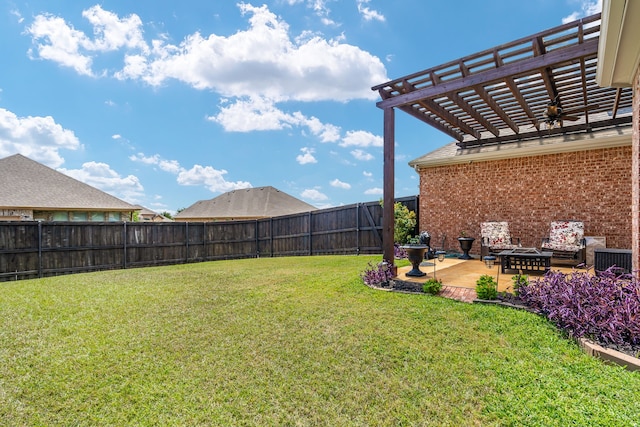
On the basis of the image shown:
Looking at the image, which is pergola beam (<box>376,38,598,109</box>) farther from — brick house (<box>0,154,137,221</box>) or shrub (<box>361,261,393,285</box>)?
brick house (<box>0,154,137,221</box>)

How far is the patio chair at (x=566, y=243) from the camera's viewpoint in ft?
24.6

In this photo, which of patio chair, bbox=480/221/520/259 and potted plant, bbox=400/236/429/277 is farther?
patio chair, bbox=480/221/520/259

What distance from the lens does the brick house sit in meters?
16.0

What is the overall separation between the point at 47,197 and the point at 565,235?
72.4 ft

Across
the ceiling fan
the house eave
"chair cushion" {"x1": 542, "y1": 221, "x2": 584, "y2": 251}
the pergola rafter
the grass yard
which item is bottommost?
the grass yard

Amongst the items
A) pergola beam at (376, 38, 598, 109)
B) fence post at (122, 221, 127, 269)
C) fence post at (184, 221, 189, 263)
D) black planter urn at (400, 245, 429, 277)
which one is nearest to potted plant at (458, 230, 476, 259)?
black planter urn at (400, 245, 429, 277)

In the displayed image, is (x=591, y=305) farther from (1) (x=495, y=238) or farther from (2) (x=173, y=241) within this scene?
(2) (x=173, y=241)

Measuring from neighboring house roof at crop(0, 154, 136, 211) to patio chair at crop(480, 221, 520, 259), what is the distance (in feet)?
61.3

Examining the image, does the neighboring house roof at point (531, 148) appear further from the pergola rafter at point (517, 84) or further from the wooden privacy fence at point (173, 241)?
the wooden privacy fence at point (173, 241)

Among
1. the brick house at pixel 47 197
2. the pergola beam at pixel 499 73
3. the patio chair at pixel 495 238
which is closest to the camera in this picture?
the pergola beam at pixel 499 73

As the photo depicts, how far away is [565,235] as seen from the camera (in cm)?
823

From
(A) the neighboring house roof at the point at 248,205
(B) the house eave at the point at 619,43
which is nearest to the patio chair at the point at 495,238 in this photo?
(B) the house eave at the point at 619,43

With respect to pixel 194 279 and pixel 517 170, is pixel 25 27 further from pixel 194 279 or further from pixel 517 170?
pixel 517 170

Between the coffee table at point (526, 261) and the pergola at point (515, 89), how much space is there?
2521 millimetres
